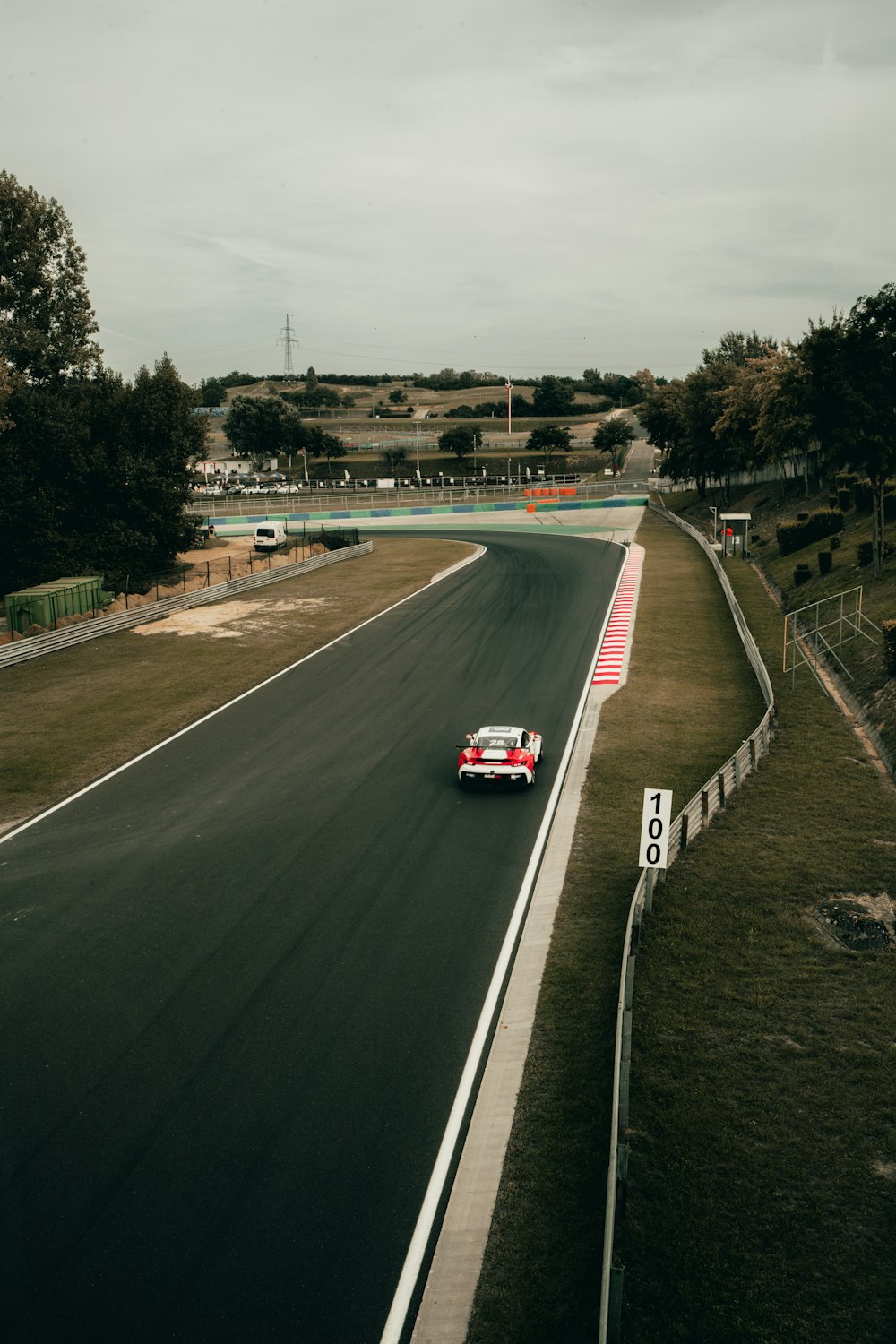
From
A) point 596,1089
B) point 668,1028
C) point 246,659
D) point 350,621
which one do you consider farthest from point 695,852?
point 350,621

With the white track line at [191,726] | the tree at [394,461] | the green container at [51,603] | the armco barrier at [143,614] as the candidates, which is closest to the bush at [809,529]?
→ the white track line at [191,726]

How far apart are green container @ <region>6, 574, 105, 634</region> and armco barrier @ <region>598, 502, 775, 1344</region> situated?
31421 millimetres

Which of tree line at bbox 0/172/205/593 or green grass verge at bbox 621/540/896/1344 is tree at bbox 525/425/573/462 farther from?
green grass verge at bbox 621/540/896/1344

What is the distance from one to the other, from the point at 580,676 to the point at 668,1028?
65.9 feet

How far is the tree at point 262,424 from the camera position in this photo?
161 meters

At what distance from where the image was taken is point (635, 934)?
14.8 metres

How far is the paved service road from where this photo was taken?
9.20 meters

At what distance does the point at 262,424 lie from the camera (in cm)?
16212

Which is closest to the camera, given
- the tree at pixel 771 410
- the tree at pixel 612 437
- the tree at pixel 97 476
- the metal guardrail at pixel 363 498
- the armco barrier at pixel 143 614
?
the armco barrier at pixel 143 614

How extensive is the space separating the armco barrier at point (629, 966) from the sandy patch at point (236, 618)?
2276 centimetres

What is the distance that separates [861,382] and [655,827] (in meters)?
31.2

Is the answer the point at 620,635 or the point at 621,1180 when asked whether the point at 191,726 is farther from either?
the point at 621,1180

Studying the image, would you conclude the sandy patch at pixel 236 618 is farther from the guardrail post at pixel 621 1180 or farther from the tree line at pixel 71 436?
the guardrail post at pixel 621 1180

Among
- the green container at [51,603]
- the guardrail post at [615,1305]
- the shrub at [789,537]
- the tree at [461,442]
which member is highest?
the tree at [461,442]
